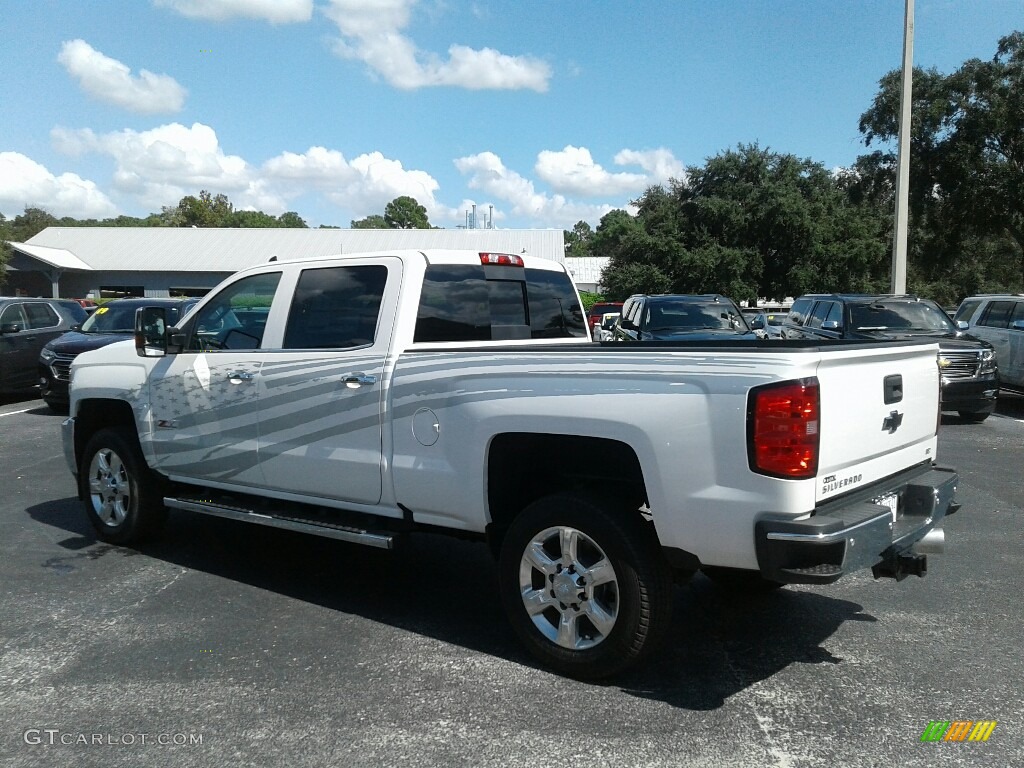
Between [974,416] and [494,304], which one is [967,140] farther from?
[494,304]

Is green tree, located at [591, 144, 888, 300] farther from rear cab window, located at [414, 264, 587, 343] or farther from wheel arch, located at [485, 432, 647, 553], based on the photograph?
wheel arch, located at [485, 432, 647, 553]

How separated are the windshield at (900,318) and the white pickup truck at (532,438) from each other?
8138 mm

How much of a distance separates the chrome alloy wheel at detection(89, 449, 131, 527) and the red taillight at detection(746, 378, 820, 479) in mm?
4528

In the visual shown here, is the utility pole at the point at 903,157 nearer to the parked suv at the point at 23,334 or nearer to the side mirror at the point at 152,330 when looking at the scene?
the parked suv at the point at 23,334

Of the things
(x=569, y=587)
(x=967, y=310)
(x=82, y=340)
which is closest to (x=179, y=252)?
(x=82, y=340)

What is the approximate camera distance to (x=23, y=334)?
1488 cm

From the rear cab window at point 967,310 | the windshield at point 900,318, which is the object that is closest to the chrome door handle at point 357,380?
the windshield at point 900,318

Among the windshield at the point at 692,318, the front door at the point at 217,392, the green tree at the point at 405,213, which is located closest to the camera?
the front door at the point at 217,392

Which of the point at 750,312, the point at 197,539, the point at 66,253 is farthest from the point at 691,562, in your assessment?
the point at 66,253

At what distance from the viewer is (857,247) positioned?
43.4m

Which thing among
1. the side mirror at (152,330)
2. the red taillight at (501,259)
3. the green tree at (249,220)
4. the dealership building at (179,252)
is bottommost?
the side mirror at (152,330)

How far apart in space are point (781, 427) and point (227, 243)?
5362cm

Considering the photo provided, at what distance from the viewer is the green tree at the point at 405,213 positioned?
132 m

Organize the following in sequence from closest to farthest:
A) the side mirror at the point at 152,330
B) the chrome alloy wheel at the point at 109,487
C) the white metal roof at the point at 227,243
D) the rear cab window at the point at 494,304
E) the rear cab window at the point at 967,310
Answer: the rear cab window at the point at 494,304 → the side mirror at the point at 152,330 → the chrome alloy wheel at the point at 109,487 → the rear cab window at the point at 967,310 → the white metal roof at the point at 227,243
